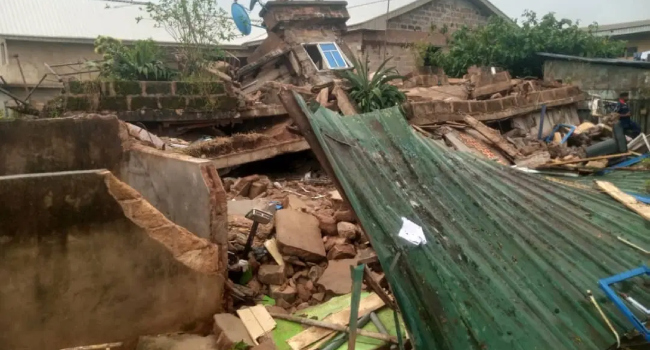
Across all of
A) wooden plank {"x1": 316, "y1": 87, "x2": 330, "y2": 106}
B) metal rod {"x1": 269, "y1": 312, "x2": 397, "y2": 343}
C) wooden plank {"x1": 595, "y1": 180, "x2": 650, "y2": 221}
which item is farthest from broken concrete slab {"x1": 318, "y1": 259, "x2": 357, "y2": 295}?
wooden plank {"x1": 316, "y1": 87, "x2": 330, "y2": 106}

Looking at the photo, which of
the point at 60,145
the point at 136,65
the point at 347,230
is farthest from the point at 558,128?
the point at 60,145

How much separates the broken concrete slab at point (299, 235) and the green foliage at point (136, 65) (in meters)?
5.23

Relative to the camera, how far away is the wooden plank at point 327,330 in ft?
12.3

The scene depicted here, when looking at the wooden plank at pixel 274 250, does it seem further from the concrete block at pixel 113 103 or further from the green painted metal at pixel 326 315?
the concrete block at pixel 113 103

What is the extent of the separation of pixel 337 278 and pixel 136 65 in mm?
6594

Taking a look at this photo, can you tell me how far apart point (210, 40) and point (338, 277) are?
282 inches

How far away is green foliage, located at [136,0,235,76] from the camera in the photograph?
1012cm

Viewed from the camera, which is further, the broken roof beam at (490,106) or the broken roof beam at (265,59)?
the broken roof beam at (265,59)

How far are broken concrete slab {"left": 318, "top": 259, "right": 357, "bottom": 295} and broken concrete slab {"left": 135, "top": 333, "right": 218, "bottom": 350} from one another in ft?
3.95

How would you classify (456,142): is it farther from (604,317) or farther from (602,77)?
(602,77)

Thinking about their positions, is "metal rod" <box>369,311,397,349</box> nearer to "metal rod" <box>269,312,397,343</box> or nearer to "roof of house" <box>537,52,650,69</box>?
"metal rod" <box>269,312,397,343</box>

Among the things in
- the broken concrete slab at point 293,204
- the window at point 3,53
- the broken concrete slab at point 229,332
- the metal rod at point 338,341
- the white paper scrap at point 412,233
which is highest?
the window at point 3,53

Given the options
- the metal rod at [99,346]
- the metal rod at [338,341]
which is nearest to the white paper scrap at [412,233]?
the metal rod at [338,341]

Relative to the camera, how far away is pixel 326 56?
1395 centimetres
